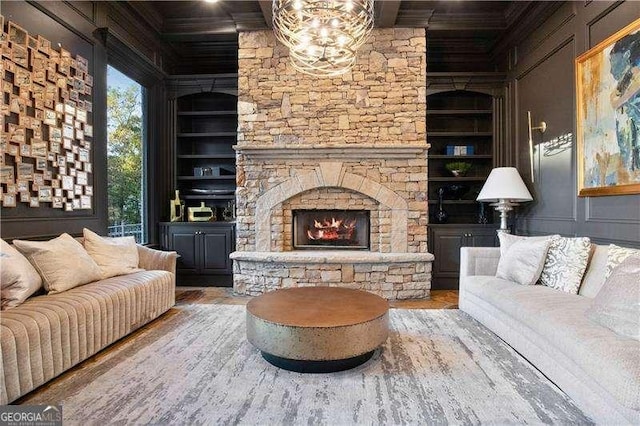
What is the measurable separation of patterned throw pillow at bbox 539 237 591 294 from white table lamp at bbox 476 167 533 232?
0.99 meters

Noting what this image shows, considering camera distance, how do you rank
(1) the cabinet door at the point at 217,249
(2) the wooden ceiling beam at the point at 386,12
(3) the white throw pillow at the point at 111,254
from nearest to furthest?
(3) the white throw pillow at the point at 111,254, (2) the wooden ceiling beam at the point at 386,12, (1) the cabinet door at the point at 217,249

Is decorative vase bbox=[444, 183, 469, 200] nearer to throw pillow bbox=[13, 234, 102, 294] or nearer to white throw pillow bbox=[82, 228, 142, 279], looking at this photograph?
white throw pillow bbox=[82, 228, 142, 279]

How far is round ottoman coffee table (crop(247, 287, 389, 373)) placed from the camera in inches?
78.1

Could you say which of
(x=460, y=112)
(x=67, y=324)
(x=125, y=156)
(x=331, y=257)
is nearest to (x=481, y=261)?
(x=331, y=257)

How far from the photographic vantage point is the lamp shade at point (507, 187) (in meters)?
3.71

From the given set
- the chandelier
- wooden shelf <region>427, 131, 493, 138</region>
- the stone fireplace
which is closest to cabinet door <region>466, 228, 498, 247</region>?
the stone fireplace

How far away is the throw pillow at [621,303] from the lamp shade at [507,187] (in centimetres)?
183

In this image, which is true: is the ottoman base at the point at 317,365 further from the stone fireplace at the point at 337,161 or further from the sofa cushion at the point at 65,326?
the stone fireplace at the point at 337,161

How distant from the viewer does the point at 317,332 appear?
1.98m

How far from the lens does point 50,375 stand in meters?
1.99

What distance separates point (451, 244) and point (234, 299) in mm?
2841

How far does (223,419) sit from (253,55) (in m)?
4.06

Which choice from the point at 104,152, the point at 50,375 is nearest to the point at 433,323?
the point at 50,375

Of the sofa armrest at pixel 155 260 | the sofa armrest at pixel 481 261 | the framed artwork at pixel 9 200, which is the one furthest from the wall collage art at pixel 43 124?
the sofa armrest at pixel 481 261
